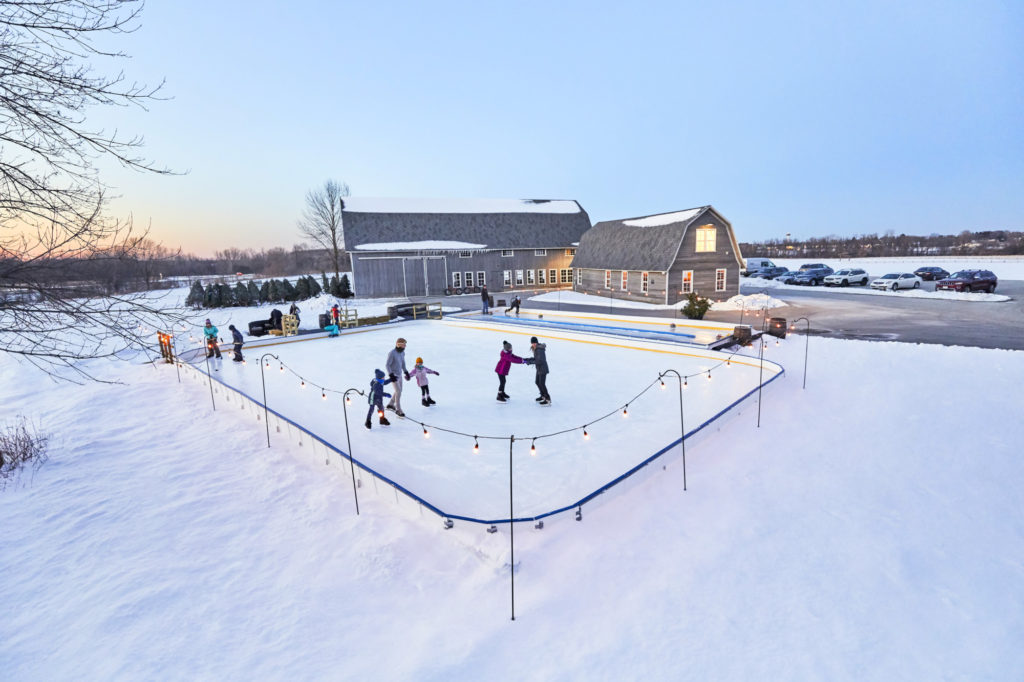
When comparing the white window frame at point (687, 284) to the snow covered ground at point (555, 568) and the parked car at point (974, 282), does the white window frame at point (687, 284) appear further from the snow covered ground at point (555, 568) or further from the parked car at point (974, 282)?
the snow covered ground at point (555, 568)

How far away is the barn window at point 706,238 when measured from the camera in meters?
27.7

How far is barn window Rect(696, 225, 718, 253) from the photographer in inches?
1089

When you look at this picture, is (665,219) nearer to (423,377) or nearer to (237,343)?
(423,377)

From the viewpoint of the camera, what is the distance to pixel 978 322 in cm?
1830

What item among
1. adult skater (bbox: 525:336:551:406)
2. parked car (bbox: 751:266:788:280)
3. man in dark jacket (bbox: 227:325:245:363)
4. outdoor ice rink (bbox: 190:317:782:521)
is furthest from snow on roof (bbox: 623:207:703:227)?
man in dark jacket (bbox: 227:325:245:363)

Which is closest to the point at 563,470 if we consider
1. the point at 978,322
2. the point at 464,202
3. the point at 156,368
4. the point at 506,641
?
the point at 506,641

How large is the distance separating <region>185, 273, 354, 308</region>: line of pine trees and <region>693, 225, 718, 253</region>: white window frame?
2705 cm

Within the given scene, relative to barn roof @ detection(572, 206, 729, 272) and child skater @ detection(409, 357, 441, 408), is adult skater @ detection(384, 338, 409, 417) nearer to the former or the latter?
child skater @ detection(409, 357, 441, 408)

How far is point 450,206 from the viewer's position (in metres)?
43.3

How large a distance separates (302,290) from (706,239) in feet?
97.7

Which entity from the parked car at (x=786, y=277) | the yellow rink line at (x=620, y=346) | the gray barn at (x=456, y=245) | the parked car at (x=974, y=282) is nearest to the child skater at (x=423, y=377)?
the yellow rink line at (x=620, y=346)

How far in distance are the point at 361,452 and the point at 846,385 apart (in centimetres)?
1152

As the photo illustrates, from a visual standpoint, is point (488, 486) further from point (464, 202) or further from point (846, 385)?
point (464, 202)

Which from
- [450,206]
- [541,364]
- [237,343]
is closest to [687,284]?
[541,364]
